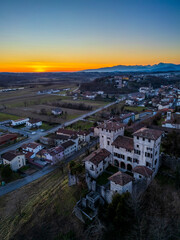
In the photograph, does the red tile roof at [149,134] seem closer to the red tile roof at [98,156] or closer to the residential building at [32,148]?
the red tile roof at [98,156]

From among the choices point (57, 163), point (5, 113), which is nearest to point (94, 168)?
point (57, 163)

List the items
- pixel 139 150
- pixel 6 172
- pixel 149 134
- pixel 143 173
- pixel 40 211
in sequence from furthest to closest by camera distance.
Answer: pixel 6 172 → pixel 139 150 → pixel 149 134 → pixel 143 173 → pixel 40 211

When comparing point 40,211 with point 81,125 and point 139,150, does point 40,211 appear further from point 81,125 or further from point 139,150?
point 81,125

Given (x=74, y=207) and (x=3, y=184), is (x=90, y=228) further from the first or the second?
(x=3, y=184)

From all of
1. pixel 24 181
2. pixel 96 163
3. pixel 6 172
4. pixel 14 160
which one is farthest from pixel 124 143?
pixel 14 160

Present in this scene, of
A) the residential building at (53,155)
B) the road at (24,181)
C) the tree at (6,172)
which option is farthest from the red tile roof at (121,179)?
the tree at (6,172)
